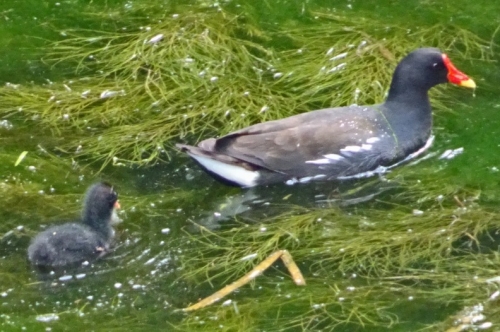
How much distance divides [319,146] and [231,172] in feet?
1.72

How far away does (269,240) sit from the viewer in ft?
16.0

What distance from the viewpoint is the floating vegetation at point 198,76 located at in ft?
19.7

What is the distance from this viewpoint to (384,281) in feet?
14.6

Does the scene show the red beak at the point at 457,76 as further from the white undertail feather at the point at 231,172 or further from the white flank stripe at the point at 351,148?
the white undertail feather at the point at 231,172

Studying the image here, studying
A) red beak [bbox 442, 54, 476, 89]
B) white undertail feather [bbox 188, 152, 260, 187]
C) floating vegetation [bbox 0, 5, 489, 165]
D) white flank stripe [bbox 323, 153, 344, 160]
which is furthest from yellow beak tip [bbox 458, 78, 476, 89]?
white undertail feather [bbox 188, 152, 260, 187]

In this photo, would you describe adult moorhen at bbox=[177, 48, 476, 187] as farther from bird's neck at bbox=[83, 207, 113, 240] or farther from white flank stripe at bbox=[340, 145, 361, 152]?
bird's neck at bbox=[83, 207, 113, 240]

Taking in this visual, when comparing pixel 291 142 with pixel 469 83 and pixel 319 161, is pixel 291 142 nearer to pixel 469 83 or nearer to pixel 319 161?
pixel 319 161

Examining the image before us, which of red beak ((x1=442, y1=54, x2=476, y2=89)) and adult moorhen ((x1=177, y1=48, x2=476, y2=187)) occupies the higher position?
red beak ((x1=442, y1=54, x2=476, y2=89))

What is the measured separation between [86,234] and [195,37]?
98.9 inches

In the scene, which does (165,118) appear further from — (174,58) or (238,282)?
(238,282)

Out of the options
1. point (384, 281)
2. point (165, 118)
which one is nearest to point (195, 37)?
point (165, 118)

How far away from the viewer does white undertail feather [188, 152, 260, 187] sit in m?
5.39

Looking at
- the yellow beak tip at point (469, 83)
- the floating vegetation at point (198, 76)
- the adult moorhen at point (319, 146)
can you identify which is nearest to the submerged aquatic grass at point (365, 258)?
the adult moorhen at point (319, 146)

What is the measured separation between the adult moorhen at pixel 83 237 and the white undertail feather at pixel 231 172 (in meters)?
0.65
